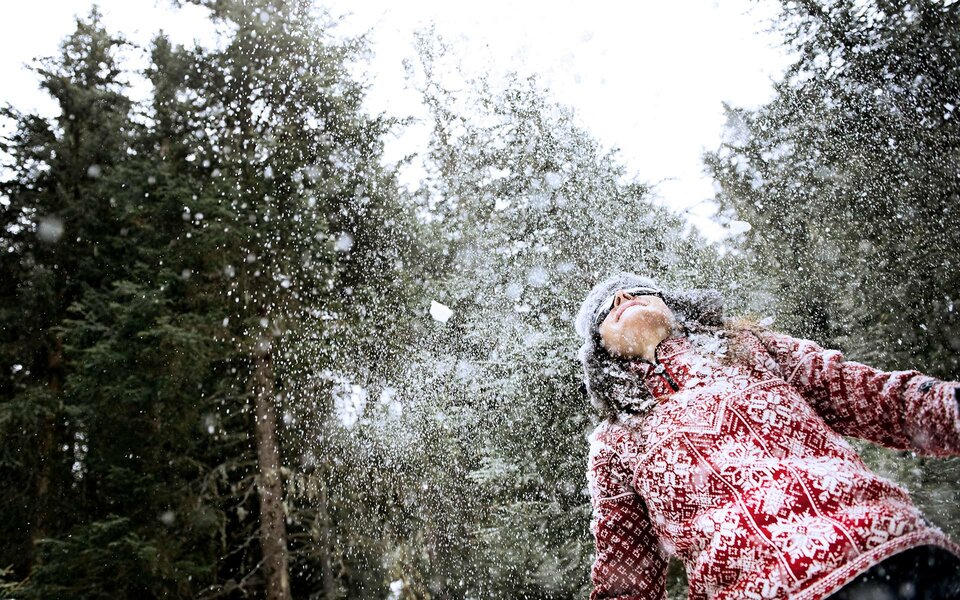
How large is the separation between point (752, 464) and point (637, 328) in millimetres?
644

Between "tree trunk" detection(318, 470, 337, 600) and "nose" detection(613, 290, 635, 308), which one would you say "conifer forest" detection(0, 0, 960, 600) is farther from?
"nose" detection(613, 290, 635, 308)

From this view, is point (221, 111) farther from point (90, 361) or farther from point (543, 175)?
point (543, 175)

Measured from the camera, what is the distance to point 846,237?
19.6ft

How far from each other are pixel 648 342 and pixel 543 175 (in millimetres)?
5759

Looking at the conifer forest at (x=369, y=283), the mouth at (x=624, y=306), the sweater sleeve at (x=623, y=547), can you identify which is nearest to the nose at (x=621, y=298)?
the mouth at (x=624, y=306)

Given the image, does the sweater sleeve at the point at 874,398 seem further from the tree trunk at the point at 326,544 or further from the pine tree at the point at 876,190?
the tree trunk at the point at 326,544

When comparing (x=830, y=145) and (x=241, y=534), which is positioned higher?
(x=830, y=145)

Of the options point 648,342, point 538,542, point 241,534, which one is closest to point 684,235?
point 538,542

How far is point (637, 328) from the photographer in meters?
1.87

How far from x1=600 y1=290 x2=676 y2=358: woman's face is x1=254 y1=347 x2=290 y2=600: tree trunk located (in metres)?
7.81

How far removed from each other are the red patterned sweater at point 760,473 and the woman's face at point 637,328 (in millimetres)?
55

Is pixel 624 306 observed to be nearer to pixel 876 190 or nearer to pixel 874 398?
pixel 874 398

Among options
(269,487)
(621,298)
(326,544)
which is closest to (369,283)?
(269,487)

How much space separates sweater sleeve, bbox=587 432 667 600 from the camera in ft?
5.15
